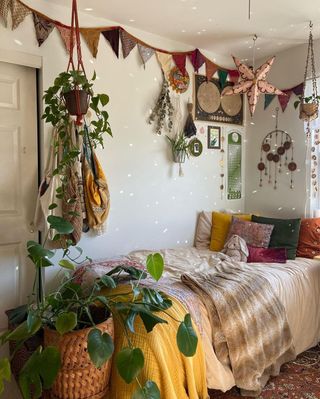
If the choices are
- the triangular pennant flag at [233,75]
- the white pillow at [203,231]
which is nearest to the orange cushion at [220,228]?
the white pillow at [203,231]

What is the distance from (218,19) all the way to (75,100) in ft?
4.72

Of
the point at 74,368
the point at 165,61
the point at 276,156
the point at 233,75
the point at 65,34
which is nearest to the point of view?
the point at 74,368

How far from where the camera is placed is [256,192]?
3.76 metres

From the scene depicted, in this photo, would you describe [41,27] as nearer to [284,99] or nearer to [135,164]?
[135,164]

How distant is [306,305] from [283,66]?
2296 mm

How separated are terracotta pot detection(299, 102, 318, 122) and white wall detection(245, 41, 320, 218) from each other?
330mm

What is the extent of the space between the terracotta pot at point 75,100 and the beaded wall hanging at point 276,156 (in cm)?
214

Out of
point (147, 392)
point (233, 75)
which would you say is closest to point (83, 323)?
point (147, 392)

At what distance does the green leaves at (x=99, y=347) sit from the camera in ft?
4.09

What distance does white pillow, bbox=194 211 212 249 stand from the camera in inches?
135

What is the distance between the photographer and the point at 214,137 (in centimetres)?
359

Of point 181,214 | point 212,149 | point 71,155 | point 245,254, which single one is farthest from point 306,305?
point 71,155

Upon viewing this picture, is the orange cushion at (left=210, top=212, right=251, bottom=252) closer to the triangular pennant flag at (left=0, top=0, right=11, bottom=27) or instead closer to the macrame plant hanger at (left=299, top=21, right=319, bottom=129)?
the macrame plant hanger at (left=299, top=21, right=319, bottom=129)

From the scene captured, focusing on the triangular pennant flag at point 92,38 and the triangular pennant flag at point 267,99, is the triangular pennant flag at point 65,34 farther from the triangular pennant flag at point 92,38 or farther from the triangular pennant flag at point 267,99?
the triangular pennant flag at point 267,99
